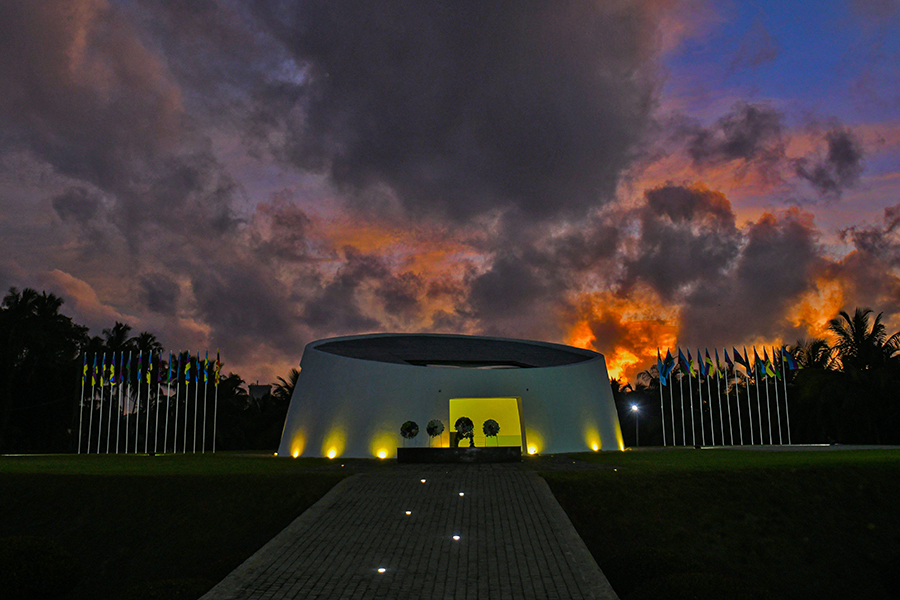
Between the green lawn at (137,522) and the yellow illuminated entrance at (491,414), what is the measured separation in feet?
50.3

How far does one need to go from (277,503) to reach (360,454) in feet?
36.0

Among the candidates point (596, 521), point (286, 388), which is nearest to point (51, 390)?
point (286, 388)

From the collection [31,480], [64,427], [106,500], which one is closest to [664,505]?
[106,500]

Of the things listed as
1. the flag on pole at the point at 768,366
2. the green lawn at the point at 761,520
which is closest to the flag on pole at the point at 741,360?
the flag on pole at the point at 768,366

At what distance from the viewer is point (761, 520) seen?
51.8 feet

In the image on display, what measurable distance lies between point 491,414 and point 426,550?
78.2 ft

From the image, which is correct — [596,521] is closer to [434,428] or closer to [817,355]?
[434,428]

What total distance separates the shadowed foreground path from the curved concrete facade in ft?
35.6

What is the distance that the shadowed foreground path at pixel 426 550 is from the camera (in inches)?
377

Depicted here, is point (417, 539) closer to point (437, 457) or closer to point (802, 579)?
point (802, 579)

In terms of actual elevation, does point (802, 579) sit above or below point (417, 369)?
below

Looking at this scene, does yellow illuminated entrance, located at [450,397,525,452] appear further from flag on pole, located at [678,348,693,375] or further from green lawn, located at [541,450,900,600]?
green lawn, located at [541,450,900,600]

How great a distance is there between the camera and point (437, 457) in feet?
73.9

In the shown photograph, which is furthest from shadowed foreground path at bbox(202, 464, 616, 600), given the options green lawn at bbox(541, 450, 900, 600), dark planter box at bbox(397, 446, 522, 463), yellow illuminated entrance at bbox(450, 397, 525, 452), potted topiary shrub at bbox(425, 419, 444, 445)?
yellow illuminated entrance at bbox(450, 397, 525, 452)
